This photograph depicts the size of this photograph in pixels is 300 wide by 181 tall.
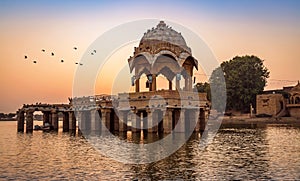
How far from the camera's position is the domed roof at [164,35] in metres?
48.5

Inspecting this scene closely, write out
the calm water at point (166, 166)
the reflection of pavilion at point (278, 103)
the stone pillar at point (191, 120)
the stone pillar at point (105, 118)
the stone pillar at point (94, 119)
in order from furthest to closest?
the reflection of pavilion at point (278, 103) → the stone pillar at point (94, 119) → the stone pillar at point (105, 118) → the stone pillar at point (191, 120) → the calm water at point (166, 166)

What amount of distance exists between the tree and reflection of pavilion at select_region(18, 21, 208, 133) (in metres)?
41.7

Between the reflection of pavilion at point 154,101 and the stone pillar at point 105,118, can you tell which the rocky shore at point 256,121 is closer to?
the reflection of pavilion at point 154,101

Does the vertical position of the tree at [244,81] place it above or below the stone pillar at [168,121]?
above

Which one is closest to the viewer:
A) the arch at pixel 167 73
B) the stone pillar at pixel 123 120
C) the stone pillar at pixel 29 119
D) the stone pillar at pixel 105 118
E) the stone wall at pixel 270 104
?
the stone pillar at pixel 123 120

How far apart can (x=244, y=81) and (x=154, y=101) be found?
53563mm

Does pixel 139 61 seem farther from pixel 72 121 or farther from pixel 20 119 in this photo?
pixel 20 119

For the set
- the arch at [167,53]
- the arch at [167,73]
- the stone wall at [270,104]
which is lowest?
the stone wall at [270,104]

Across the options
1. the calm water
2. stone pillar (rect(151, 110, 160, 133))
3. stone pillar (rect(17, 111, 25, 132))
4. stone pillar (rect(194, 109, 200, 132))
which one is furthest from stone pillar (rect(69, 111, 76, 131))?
the calm water

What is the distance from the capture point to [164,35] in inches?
1912

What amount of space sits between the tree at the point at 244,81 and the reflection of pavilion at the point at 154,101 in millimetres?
41658

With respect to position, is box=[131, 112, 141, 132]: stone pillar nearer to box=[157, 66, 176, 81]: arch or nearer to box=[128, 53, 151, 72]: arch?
box=[128, 53, 151, 72]: arch

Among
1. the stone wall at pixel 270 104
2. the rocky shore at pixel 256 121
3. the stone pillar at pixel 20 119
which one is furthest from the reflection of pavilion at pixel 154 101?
the stone wall at pixel 270 104

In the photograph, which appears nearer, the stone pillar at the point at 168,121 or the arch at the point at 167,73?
the stone pillar at the point at 168,121
